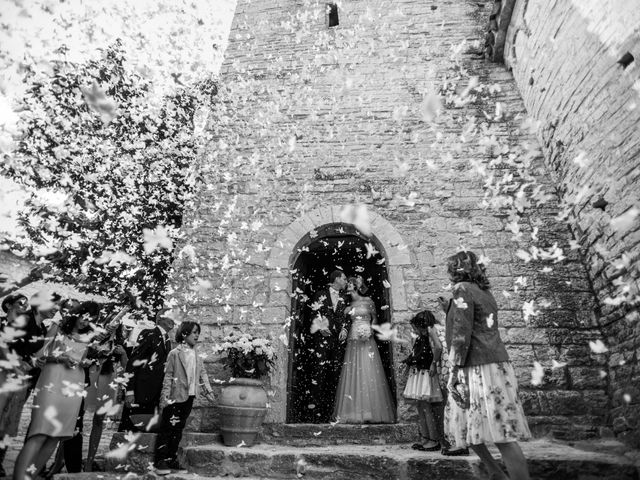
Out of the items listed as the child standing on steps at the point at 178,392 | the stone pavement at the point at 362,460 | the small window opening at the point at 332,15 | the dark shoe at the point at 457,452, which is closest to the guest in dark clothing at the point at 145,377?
the child standing on steps at the point at 178,392

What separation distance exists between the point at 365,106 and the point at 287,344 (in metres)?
3.61

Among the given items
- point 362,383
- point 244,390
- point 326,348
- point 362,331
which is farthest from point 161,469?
point 326,348

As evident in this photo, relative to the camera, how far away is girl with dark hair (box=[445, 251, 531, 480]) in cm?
243

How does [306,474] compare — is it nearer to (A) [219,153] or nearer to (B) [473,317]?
(B) [473,317]

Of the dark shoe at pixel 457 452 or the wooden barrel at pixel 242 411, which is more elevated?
the wooden barrel at pixel 242 411

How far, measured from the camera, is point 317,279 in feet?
21.6

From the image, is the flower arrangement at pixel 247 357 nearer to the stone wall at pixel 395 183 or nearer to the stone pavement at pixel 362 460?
the stone wall at pixel 395 183

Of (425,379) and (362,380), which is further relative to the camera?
(362,380)

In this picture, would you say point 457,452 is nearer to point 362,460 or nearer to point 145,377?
point 362,460

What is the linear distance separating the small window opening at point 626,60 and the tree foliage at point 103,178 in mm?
7191

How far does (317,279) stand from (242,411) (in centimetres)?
305

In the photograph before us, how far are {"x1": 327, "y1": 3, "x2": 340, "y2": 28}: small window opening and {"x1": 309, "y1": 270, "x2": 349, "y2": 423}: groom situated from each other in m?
4.30

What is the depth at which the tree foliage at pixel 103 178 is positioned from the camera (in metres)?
8.28

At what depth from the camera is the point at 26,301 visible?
3480mm
